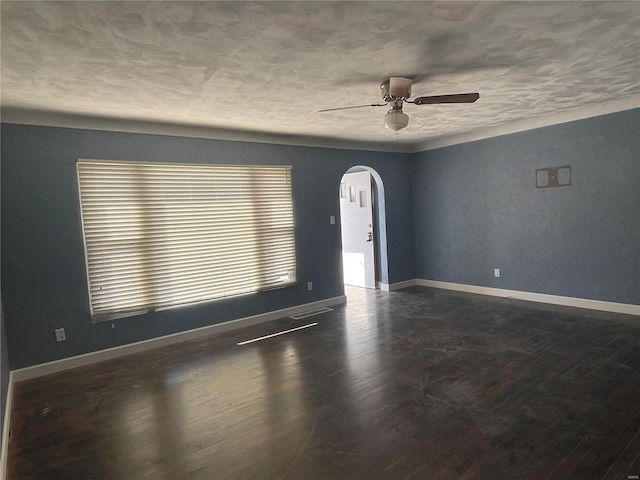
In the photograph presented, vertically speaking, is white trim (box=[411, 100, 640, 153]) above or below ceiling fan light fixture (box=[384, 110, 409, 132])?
above

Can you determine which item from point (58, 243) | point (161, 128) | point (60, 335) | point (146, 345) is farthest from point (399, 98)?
point (60, 335)

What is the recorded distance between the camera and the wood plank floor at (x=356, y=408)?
2004 millimetres

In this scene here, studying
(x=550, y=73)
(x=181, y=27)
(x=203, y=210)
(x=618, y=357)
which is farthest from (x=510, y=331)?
(x=181, y=27)

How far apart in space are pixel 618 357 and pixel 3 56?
5009 millimetres

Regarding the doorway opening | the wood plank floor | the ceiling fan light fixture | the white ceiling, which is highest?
the white ceiling

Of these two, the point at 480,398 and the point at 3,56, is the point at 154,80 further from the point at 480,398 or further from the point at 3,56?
the point at 480,398

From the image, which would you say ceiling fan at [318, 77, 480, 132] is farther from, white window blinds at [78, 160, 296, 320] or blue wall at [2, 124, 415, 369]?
blue wall at [2, 124, 415, 369]

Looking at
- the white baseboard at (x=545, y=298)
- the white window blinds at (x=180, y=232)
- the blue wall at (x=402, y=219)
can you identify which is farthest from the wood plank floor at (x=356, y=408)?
the white window blinds at (x=180, y=232)

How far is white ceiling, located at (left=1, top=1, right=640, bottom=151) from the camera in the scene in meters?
1.89

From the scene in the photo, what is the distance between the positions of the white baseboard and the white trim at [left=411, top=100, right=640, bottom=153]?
7.38 ft

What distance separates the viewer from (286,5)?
5.91 feet

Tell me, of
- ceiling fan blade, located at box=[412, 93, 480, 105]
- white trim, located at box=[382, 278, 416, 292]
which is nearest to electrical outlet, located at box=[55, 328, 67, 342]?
ceiling fan blade, located at box=[412, 93, 480, 105]

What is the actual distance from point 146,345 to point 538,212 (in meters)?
5.16

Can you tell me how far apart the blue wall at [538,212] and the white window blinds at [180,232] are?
268 centimetres
